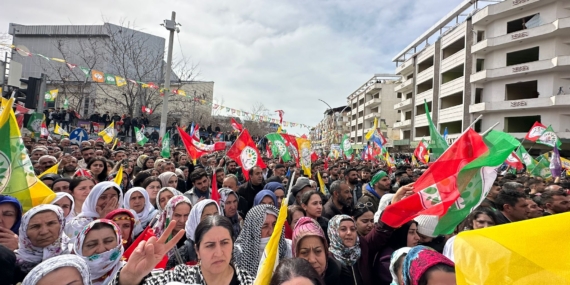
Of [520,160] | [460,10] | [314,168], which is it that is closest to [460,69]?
[460,10]

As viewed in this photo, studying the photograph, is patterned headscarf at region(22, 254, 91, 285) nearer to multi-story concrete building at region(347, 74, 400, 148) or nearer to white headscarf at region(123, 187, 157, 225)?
white headscarf at region(123, 187, 157, 225)

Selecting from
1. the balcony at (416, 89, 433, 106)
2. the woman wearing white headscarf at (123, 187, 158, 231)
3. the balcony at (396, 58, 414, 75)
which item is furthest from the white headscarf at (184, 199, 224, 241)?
the balcony at (396, 58, 414, 75)

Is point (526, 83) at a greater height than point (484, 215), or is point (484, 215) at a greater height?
point (526, 83)

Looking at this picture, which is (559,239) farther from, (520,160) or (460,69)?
(460,69)

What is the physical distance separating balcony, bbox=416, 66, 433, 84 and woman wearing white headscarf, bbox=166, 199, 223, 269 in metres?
37.0

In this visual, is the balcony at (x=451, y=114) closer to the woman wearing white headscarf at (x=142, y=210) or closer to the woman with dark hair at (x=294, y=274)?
the woman wearing white headscarf at (x=142, y=210)

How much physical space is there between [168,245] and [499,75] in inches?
1230

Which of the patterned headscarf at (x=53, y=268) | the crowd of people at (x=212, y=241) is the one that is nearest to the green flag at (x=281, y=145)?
the crowd of people at (x=212, y=241)

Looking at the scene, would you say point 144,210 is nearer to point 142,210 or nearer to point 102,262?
point 142,210

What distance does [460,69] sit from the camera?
32.7 m

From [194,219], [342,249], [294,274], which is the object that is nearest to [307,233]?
[342,249]

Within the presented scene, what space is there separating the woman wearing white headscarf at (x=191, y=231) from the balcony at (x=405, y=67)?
41571 mm

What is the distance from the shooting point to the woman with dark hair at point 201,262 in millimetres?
2100

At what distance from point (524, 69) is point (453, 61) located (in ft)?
22.1
